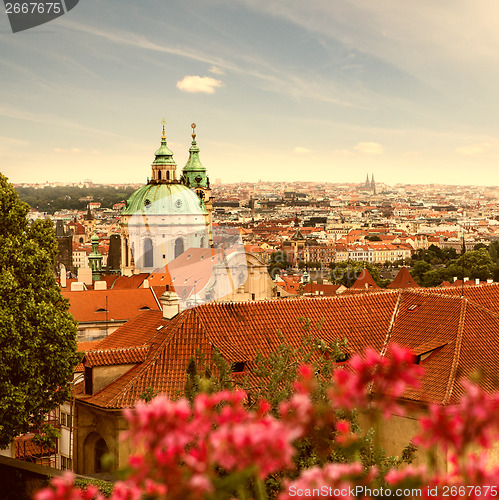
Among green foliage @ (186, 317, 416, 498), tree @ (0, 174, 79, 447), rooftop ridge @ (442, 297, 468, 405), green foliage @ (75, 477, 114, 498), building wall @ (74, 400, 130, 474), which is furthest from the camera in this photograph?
building wall @ (74, 400, 130, 474)

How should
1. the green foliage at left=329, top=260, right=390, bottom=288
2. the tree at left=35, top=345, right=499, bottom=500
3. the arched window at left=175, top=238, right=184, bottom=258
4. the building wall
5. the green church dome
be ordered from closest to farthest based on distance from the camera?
the tree at left=35, top=345, right=499, bottom=500 → the building wall → the arched window at left=175, top=238, right=184, bottom=258 → the green church dome → the green foliage at left=329, top=260, right=390, bottom=288

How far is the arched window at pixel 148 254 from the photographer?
7981 cm

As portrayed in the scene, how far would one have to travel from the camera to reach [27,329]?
51.6 feet

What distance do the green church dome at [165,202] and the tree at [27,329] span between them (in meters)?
66.2

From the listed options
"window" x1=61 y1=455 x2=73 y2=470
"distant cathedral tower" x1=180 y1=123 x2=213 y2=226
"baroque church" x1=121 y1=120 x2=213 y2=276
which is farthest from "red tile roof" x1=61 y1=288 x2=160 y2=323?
"distant cathedral tower" x1=180 y1=123 x2=213 y2=226

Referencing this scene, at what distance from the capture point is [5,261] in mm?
16266

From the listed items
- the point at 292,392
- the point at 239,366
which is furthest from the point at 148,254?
the point at 292,392

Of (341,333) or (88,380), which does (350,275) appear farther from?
(88,380)

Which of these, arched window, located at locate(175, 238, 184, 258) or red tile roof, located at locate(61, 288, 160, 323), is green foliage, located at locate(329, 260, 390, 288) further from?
red tile roof, located at locate(61, 288, 160, 323)

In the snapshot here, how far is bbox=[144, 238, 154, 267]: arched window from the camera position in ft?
262

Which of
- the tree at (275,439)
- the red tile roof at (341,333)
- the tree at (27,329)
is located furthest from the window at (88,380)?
the tree at (275,439)

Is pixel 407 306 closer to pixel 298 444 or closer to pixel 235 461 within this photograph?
pixel 298 444

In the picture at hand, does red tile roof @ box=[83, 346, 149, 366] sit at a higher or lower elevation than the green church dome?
lower

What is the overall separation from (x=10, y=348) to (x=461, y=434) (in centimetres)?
1335
